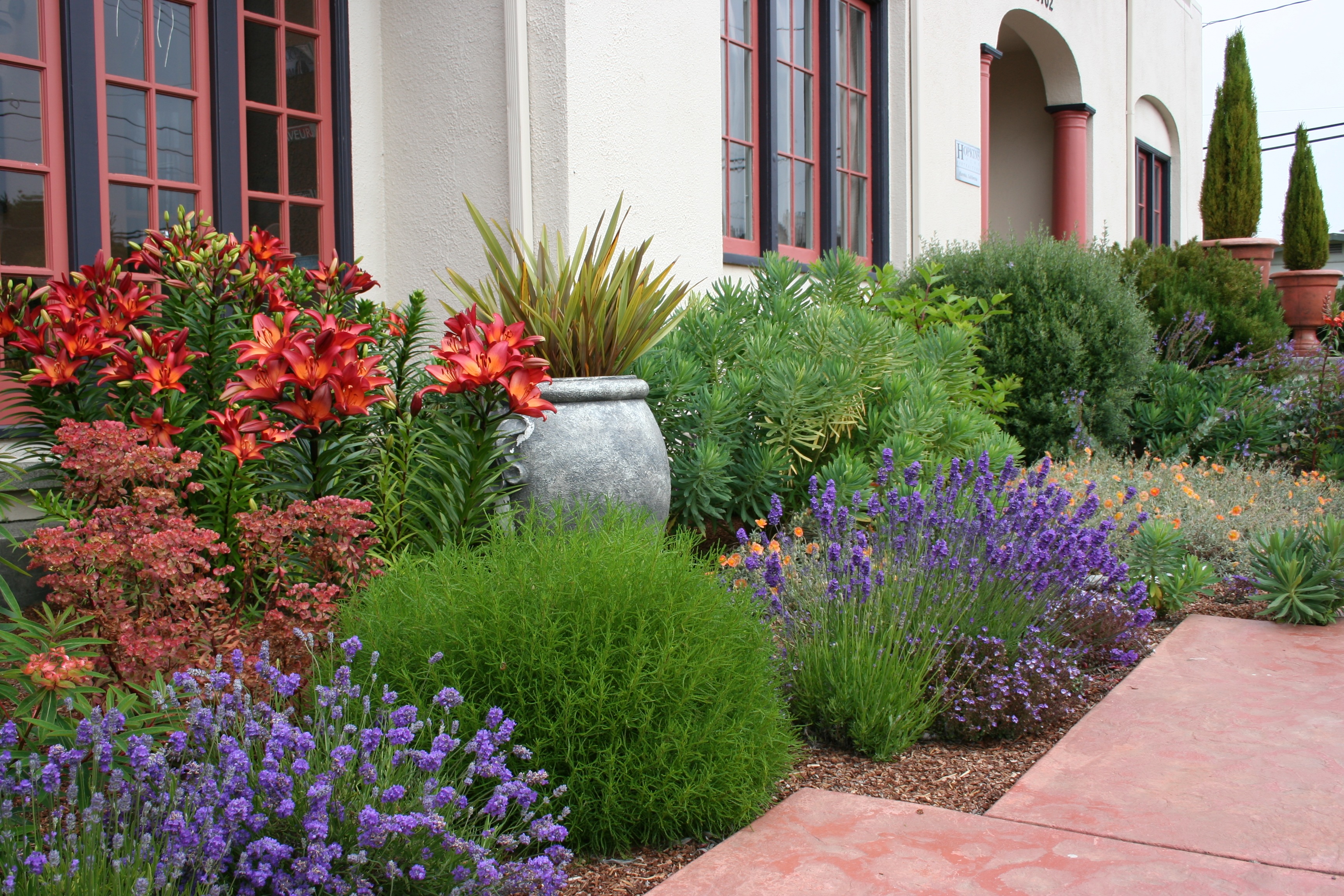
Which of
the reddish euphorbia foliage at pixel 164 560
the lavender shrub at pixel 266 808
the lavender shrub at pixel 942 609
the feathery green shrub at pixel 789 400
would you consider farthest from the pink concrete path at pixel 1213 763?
the reddish euphorbia foliage at pixel 164 560

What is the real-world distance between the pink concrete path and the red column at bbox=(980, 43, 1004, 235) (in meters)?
6.60

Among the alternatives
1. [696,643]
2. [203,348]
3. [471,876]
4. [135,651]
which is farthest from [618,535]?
[203,348]

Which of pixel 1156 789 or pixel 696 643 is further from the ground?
pixel 696 643

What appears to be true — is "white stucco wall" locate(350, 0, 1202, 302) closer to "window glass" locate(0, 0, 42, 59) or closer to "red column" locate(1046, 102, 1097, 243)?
"window glass" locate(0, 0, 42, 59)

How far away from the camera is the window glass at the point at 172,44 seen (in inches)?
163

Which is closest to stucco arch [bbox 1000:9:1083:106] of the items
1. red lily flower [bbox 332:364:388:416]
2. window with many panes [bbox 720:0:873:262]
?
window with many panes [bbox 720:0:873:262]

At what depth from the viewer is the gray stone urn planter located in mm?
3287

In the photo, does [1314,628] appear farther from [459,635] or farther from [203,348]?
[203,348]

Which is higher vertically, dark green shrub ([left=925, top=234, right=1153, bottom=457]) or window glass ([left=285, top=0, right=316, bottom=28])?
window glass ([left=285, top=0, right=316, bottom=28])

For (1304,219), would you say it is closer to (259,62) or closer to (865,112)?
(865,112)

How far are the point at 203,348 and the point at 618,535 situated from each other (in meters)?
1.56

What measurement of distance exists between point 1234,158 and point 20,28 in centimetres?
1454

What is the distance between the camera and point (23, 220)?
3.75m

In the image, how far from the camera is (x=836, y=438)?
14.2 ft
